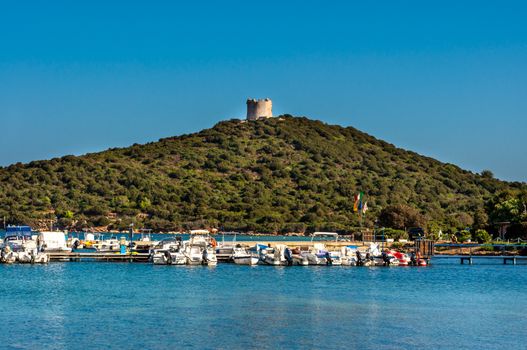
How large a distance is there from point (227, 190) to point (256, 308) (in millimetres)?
130458

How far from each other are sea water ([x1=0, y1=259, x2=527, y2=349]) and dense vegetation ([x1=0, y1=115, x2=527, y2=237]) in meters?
80.4

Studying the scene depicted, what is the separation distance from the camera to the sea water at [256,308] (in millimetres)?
39031

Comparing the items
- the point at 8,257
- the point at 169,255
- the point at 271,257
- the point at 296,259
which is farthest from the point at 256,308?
the point at 8,257

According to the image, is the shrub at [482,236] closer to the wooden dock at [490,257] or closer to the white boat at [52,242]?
the wooden dock at [490,257]

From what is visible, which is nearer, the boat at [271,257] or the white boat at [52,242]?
the boat at [271,257]

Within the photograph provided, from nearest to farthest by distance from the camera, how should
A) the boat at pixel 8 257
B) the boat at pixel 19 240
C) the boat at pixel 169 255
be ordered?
the boat at pixel 8 257 < the boat at pixel 169 255 < the boat at pixel 19 240

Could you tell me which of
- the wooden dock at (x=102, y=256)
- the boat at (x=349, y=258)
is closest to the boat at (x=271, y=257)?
the boat at (x=349, y=258)

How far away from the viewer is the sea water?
39031mm

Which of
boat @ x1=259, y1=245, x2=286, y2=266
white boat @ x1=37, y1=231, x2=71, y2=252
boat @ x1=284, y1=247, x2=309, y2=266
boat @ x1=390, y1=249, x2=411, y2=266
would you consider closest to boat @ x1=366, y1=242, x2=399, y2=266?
boat @ x1=390, y1=249, x2=411, y2=266

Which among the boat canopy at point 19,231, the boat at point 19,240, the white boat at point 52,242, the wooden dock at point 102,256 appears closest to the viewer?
the boat at point 19,240

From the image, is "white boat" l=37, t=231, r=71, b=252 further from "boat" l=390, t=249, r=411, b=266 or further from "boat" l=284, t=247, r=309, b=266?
"boat" l=390, t=249, r=411, b=266

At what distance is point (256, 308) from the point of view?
49531mm

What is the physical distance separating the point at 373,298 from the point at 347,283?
10.4 meters

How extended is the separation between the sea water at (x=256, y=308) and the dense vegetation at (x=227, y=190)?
80434mm
